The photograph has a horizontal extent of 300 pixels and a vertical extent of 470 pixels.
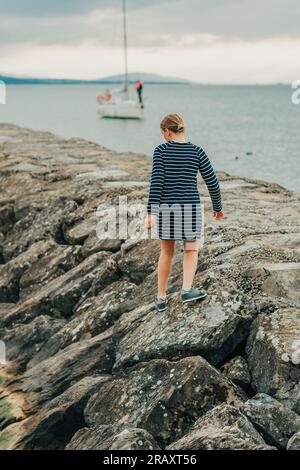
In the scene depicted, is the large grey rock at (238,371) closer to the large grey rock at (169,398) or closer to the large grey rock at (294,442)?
the large grey rock at (169,398)

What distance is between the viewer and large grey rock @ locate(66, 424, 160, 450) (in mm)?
6312

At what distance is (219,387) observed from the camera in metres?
7.06

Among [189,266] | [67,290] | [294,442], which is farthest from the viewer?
[67,290]

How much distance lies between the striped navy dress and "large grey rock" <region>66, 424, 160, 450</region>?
231 centimetres

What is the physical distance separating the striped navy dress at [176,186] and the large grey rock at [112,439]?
2.31 meters

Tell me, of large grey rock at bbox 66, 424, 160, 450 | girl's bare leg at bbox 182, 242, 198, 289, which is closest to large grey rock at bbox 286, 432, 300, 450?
large grey rock at bbox 66, 424, 160, 450

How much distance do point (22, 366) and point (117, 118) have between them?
93871mm

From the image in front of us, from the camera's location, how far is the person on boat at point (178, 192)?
308 inches

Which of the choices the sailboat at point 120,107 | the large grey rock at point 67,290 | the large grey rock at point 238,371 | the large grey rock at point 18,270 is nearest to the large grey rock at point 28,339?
the large grey rock at point 67,290

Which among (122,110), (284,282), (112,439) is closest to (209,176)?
(284,282)

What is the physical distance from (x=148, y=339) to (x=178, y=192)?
170 centimetres

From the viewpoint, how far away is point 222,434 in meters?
6.07

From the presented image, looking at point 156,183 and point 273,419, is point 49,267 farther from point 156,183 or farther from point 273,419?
point 273,419
